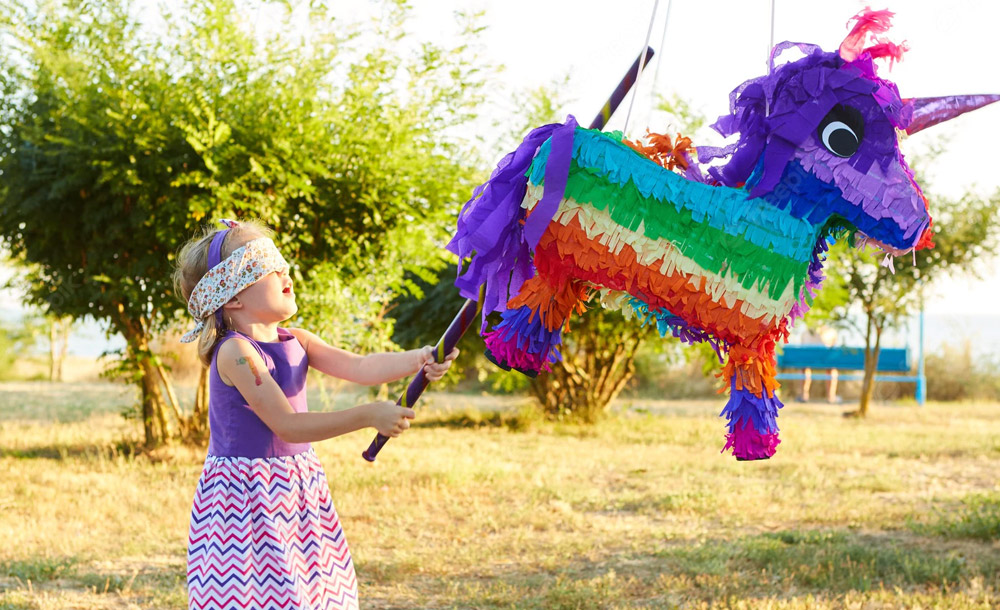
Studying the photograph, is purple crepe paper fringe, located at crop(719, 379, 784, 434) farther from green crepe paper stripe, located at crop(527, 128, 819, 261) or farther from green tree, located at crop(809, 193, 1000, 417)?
green tree, located at crop(809, 193, 1000, 417)

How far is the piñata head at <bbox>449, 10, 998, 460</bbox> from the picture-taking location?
1535 mm

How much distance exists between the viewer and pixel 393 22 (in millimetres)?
5133

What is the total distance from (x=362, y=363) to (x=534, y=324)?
480 mm

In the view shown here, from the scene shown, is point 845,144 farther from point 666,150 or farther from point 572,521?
point 572,521

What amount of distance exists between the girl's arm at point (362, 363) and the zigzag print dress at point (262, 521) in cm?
10

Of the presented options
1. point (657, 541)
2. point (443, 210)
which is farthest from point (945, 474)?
point (443, 210)

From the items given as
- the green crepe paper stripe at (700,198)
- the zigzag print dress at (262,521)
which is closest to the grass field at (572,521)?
the zigzag print dress at (262,521)

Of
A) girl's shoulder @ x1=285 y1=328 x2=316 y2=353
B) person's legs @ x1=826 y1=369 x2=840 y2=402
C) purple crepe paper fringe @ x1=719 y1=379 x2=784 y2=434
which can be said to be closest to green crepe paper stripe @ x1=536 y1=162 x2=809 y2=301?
purple crepe paper fringe @ x1=719 y1=379 x2=784 y2=434

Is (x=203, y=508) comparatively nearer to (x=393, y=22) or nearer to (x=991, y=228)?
(x=393, y=22)

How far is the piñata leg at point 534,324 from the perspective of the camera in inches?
67.4

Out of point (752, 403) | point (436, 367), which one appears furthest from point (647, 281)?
point (436, 367)

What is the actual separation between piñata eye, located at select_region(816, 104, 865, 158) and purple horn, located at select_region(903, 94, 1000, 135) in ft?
0.30

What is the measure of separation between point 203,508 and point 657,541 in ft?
8.02

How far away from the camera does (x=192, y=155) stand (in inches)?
194
